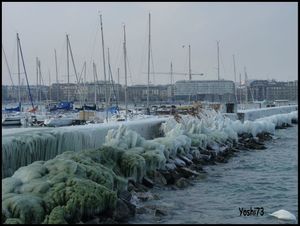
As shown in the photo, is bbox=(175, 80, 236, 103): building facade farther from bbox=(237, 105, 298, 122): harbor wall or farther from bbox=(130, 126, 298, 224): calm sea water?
bbox=(130, 126, 298, 224): calm sea water

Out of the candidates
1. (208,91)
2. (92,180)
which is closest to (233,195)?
(92,180)

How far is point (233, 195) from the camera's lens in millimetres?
17297

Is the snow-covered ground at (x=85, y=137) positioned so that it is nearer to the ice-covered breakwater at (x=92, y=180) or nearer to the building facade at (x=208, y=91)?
the ice-covered breakwater at (x=92, y=180)

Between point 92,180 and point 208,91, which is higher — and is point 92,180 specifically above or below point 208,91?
below

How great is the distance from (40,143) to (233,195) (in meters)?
6.43

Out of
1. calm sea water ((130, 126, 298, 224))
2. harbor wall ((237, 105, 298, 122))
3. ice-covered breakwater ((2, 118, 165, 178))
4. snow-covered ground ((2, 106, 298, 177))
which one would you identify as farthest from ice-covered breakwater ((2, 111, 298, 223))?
harbor wall ((237, 105, 298, 122))

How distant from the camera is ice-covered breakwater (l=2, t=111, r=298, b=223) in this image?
11.2m

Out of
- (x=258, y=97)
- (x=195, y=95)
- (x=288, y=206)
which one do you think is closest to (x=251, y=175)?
(x=288, y=206)

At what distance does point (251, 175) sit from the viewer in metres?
22.2

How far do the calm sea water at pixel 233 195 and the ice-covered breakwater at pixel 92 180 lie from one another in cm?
91

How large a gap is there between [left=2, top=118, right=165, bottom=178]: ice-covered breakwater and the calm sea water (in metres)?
3.35

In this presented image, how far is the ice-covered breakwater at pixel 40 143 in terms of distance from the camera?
1438 cm

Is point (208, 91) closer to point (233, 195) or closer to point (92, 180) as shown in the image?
point (233, 195)

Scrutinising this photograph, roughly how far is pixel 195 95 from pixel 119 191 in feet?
287
